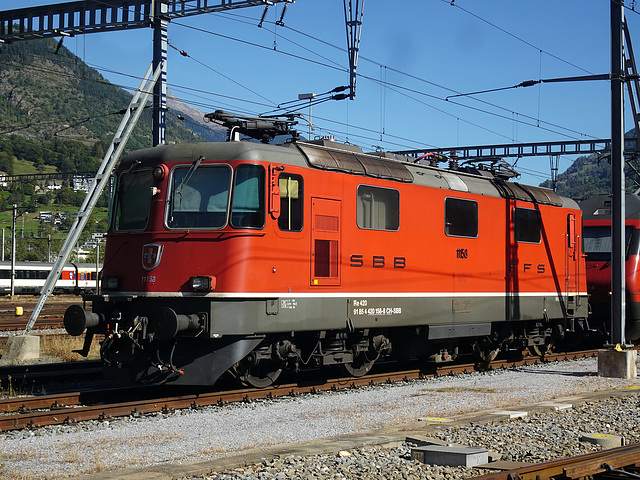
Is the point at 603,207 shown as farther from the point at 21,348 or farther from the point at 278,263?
the point at 21,348

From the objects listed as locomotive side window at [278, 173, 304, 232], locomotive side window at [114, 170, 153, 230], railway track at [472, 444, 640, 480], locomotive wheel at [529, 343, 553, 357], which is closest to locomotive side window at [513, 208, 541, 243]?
locomotive wheel at [529, 343, 553, 357]

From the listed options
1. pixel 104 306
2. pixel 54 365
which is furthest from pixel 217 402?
pixel 54 365

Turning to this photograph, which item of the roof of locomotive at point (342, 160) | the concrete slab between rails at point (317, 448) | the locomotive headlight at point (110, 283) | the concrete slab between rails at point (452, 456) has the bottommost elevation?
the concrete slab between rails at point (317, 448)

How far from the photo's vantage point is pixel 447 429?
941cm

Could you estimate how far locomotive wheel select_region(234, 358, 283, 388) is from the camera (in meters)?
12.5

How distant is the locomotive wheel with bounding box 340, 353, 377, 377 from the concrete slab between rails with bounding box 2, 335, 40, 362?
301 inches

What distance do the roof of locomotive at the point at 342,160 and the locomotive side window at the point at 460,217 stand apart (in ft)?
0.95

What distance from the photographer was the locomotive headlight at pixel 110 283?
1240cm

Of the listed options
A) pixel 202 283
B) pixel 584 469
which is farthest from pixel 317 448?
pixel 202 283

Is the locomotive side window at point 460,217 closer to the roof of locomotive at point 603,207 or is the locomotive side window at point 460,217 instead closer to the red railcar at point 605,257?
the red railcar at point 605,257

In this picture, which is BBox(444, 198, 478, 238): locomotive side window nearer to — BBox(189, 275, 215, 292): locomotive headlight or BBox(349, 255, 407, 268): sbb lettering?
BBox(349, 255, 407, 268): sbb lettering

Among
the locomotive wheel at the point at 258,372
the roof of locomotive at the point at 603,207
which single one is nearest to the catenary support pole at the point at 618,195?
the roof of locomotive at the point at 603,207

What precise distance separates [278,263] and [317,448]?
14.3 ft

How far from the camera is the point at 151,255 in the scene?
39.5ft
